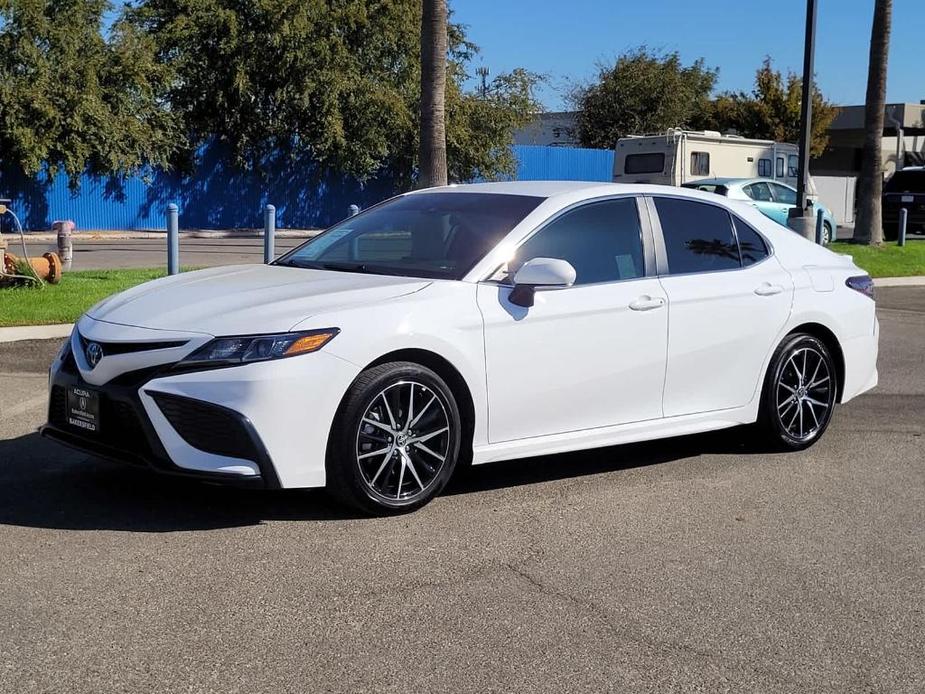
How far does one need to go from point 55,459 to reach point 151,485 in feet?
2.74

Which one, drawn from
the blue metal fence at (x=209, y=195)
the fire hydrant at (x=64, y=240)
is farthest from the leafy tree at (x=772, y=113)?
the fire hydrant at (x=64, y=240)

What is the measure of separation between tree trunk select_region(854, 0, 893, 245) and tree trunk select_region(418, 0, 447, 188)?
35.3 ft

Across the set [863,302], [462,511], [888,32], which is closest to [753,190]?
[888,32]

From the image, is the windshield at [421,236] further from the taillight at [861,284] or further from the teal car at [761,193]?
the teal car at [761,193]

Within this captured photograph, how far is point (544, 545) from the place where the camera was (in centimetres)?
514

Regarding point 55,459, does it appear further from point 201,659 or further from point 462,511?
point 201,659

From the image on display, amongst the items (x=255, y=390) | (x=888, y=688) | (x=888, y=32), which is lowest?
(x=888, y=688)

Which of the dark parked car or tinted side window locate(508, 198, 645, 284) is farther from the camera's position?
the dark parked car

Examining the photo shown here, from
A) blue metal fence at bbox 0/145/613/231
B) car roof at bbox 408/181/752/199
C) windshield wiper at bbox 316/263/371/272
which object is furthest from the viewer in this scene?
blue metal fence at bbox 0/145/613/231

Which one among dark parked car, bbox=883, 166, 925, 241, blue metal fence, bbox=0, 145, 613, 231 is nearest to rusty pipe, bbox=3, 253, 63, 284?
blue metal fence, bbox=0, 145, 613, 231

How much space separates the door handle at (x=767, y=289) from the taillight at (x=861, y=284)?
692mm

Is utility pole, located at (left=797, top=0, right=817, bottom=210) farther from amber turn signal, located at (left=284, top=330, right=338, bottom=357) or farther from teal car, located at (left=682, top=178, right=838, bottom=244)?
amber turn signal, located at (left=284, top=330, right=338, bottom=357)

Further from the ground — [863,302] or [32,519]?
[863,302]

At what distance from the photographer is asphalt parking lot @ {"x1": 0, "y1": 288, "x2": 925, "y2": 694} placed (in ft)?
12.5
